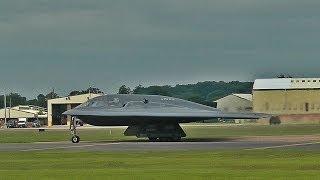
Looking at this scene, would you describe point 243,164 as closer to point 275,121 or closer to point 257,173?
point 257,173

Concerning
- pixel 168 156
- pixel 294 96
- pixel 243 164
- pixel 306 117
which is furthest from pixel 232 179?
pixel 294 96

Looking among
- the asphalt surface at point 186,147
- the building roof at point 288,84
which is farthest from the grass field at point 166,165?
the building roof at point 288,84

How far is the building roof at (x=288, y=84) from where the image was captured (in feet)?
533

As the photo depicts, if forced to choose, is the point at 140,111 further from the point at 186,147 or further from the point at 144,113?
the point at 186,147

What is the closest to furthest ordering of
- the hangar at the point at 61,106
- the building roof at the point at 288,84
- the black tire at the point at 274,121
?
the black tire at the point at 274,121 → the building roof at the point at 288,84 → the hangar at the point at 61,106

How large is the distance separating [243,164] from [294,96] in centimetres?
12875

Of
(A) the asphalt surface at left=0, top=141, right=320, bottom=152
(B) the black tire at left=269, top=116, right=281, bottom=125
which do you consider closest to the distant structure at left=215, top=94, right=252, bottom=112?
(B) the black tire at left=269, top=116, right=281, bottom=125

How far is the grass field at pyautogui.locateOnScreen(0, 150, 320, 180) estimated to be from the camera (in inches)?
1093

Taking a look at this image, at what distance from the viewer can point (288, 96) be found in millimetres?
159250

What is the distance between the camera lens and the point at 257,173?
92.4 ft

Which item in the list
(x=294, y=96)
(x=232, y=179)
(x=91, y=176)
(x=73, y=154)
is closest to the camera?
(x=232, y=179)

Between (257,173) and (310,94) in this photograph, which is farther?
(310,94)

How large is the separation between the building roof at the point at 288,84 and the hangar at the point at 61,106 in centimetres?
3535

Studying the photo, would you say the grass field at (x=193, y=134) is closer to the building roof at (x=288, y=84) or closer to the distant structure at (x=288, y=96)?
the distant structure at (x=288, y=96)
